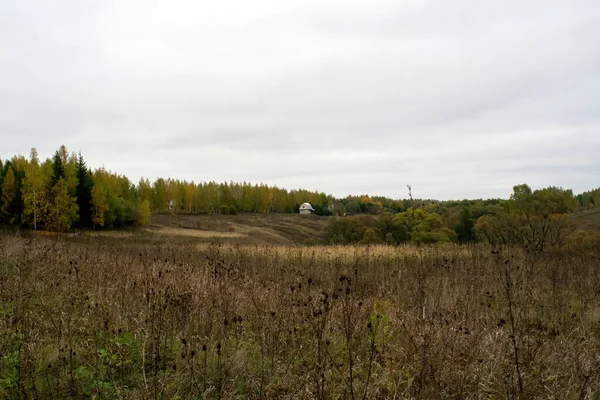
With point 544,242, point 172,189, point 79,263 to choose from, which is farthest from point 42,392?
point 172,189

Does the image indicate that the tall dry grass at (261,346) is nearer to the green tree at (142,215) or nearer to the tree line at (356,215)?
the tree line at (356,215)

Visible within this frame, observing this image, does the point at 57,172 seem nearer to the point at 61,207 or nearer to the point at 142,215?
the point at 61,207

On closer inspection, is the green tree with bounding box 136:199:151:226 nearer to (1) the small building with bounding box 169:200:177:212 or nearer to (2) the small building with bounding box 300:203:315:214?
(1) the small building with bounding box 169:200:177:212

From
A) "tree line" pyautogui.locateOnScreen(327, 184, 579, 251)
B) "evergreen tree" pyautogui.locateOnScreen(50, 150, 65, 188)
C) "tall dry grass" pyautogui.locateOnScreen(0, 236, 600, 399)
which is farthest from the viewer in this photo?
"evergreen tree" pyautogui.locateOnScreen(50, 150, 65, 188)

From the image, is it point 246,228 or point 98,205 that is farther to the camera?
point 246,228

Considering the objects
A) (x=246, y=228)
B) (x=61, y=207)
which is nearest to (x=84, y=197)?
(x=61, y=207)

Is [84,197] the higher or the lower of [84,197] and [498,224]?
the higher

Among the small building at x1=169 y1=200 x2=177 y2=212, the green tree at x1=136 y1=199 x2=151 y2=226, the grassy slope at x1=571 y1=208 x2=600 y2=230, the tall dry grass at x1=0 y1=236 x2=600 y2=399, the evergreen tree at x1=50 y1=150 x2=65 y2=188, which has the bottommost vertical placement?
the grassy slope at x1=571 y1=208 x2=600 y2=230

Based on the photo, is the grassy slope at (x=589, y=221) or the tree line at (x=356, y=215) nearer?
the tree line at (x=356, y=215)

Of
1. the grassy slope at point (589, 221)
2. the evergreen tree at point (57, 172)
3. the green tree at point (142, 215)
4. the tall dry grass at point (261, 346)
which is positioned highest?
the evergreen tree at point (57, 172)

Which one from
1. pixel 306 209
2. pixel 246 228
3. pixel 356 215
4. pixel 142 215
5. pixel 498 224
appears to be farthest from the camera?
pixel 306 209

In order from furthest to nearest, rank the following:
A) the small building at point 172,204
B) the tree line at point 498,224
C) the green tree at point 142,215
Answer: the small building at point 172,204, the green tree at point 142,215, the tree line at point 498,224

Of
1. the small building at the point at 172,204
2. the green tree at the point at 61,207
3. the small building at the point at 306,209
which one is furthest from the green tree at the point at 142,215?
the small building at the point at 306,209

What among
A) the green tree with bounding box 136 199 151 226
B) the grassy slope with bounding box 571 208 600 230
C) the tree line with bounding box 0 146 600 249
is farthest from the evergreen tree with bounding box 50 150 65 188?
the grassy slope with bounding box 571 208 600 230
